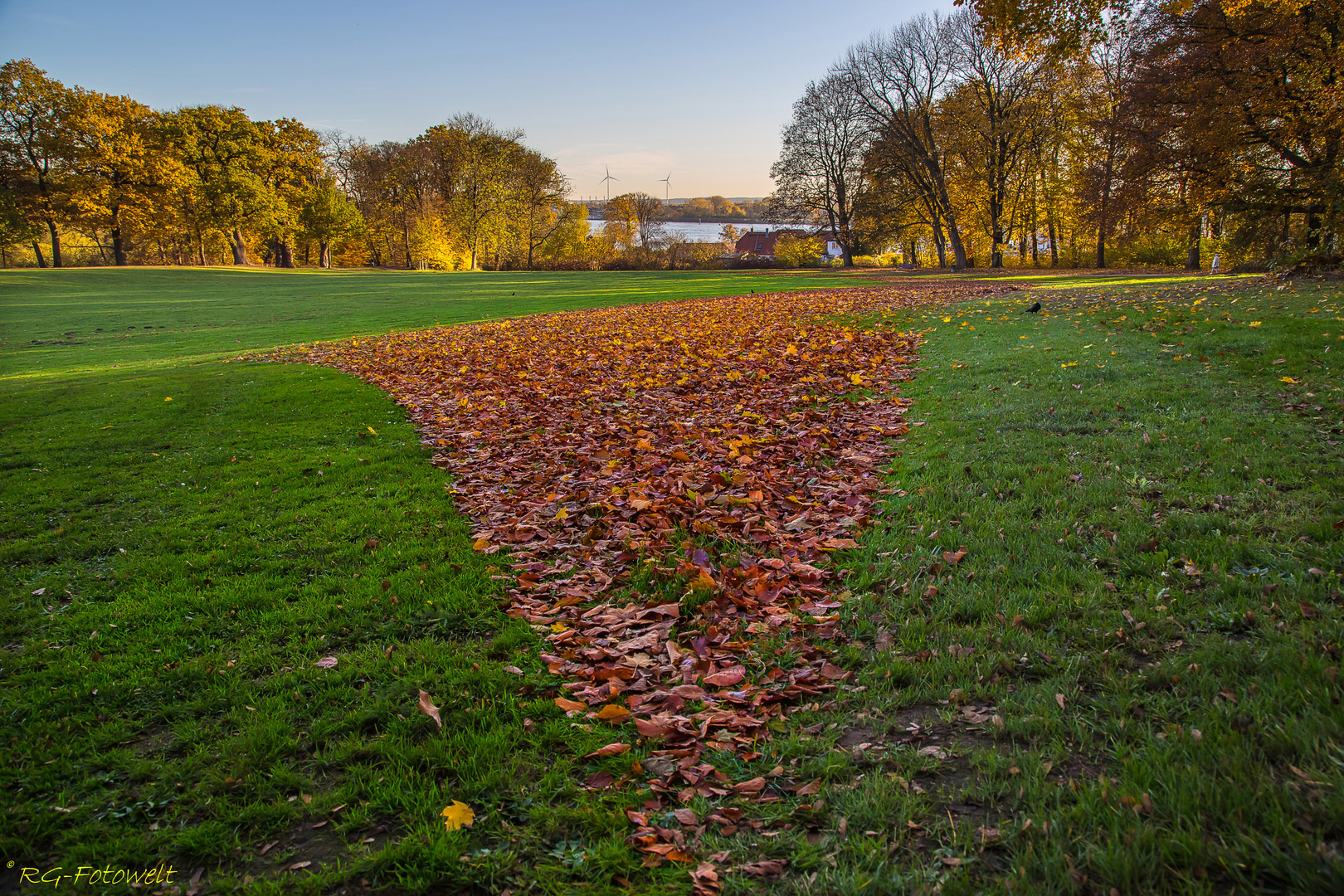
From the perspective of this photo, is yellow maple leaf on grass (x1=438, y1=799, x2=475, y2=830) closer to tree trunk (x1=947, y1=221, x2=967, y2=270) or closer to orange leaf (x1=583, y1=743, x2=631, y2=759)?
orange leaf (x1=583, y1=743, x2=631, y2=759)

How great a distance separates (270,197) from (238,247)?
11734 mm

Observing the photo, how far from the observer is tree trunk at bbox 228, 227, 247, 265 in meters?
61.3

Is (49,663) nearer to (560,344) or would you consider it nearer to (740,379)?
(740,379)

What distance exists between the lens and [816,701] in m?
3.35

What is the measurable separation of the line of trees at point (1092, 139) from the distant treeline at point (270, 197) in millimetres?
17786

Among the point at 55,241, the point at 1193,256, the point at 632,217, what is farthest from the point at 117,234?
the point at 1193,256

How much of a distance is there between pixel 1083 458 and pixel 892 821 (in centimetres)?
482

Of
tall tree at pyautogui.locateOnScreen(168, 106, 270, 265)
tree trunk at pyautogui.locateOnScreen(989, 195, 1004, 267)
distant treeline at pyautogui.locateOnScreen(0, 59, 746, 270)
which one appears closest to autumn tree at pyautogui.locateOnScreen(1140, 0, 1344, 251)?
tree trunk at pyautogui.locateOnScreen(989, 195, 1004, 267)

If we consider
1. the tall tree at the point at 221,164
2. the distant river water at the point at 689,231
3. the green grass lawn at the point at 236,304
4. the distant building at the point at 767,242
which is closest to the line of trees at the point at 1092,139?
the distant building at the point at 767,242

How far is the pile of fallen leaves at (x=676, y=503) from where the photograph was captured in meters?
3.50

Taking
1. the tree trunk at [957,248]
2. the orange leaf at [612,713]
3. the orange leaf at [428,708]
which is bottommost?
the orange leaf at [612,713]

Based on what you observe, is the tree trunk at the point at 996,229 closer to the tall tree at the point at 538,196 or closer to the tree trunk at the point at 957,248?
the tree trunk at the point at 957,248

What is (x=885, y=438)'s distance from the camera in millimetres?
7609

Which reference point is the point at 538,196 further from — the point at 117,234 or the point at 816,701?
the point at 816,701
